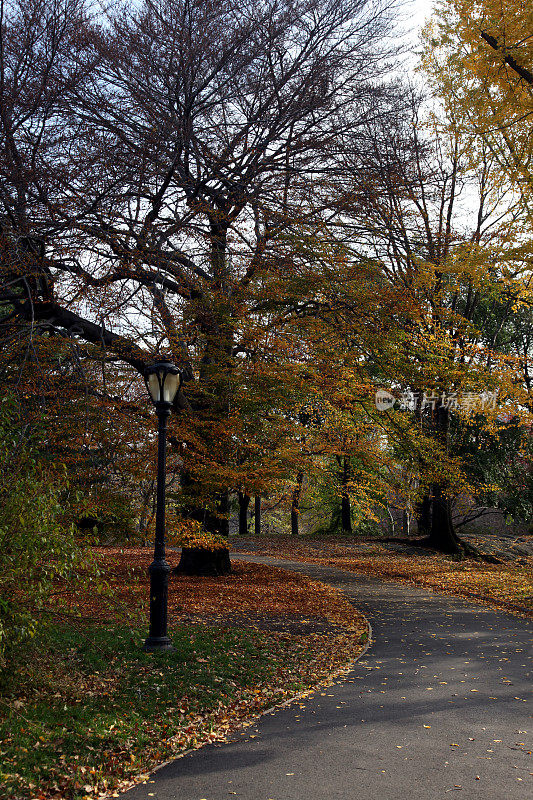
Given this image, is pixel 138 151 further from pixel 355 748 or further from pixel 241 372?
pixel 355 748

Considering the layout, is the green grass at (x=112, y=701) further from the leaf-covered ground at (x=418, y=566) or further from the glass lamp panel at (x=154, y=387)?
the leaf-covered ground at (x=418, y=566)

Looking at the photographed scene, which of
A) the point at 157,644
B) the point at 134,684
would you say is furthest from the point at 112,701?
the point at 157,644

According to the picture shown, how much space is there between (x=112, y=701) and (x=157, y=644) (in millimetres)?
2029

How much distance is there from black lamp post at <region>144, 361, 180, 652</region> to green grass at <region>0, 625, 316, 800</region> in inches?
10.5

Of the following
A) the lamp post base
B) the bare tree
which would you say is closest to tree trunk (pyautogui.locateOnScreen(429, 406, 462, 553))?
the bare tree

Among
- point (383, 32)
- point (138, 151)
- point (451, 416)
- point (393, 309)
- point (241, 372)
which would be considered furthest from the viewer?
point (451, 416)

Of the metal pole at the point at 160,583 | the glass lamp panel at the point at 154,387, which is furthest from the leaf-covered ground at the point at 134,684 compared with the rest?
the glass lamp panel at the point at 154,387

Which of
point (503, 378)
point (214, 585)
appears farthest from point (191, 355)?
point (503, 378)

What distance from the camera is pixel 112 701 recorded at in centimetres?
Answer: 553

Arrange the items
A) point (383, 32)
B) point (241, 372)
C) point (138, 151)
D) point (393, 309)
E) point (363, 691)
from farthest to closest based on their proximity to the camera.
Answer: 1. point (393, 309)
2. point (241, 372)
3. point (383, 32)
4. point (138, 151)
5. point (363, 691)

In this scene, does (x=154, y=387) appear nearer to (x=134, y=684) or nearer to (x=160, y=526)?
(x=160, y=526)

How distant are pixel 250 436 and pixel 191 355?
2.09 metres

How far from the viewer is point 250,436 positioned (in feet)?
42.2

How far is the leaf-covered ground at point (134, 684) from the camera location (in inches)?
171
